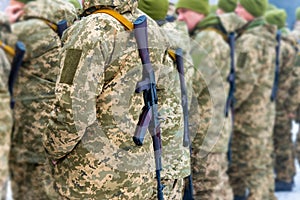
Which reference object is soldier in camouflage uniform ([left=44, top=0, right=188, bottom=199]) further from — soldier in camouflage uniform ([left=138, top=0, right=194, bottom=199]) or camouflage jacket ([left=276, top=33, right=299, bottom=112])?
camouflage jacket ([left=276, top=33, right=299, bottom=112])

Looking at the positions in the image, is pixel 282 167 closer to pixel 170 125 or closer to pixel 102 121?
pixel 170 125

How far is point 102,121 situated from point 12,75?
146 cm

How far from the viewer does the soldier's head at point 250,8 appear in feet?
15.2

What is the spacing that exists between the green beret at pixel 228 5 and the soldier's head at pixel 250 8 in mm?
131

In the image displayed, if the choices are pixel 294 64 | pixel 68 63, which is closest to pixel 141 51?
pixel 68 63

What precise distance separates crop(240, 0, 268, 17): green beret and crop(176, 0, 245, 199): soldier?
0.55 m

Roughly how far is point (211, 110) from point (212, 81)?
19 centimetres

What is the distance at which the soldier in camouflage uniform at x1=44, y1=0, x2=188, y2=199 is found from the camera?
2.07m

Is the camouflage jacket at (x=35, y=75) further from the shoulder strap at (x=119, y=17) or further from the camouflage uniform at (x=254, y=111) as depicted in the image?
the camouflage uniform at (x=254, y=111)

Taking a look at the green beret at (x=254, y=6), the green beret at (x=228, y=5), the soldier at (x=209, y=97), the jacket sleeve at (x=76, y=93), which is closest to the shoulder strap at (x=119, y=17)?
the jacket sleeve at (x=76, y=93)

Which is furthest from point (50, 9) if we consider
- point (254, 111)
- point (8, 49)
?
point (254, 111)

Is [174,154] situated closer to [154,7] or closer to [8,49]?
[154,7]

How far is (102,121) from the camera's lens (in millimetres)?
2189

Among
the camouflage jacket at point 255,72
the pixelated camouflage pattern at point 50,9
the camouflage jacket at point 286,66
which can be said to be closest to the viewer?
the pixelated camouflage pattern at point 50,9
